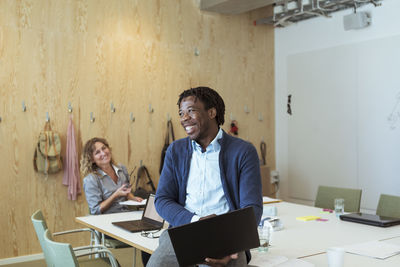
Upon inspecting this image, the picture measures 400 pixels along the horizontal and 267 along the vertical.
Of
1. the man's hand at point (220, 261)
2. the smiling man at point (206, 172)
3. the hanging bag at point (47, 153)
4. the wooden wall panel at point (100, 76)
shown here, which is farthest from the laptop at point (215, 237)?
the wooden wall panel at point (100, 76)

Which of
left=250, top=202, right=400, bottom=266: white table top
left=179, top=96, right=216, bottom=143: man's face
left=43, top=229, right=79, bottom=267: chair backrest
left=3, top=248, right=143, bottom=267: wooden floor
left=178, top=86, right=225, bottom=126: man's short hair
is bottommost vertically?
left=3, top=248, right=143, bottom=267: wooden floor

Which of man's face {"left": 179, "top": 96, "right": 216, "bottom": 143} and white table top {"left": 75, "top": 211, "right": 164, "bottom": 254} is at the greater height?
man's face {"left": 179, "top": 96, "right": 216, "bottom": 143}

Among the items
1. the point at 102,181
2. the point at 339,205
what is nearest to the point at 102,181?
the point at 102,181

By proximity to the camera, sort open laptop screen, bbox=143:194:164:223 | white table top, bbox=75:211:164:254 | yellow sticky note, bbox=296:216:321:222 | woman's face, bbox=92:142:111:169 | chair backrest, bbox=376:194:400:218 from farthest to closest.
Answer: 1. woman's face, bbox=92:142:111:169
2. chair backrest, bbox=376:194:400:218
3. yellow sticky note, bbox=296:216:321:222
4. open laptop screen, bbox=143:194:164:223
5. white table top, bbox=75:211:164:254

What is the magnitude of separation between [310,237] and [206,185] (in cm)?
89

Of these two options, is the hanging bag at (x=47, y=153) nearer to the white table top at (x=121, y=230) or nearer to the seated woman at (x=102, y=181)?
the seated woman at (x=102, y=181)

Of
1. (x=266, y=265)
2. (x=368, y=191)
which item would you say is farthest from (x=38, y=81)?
(x=368, y=191)

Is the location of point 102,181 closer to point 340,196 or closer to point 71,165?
point 71,165

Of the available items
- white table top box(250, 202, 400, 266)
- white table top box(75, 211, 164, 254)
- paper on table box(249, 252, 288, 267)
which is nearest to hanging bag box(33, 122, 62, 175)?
Result: white table top box(75, 211, 164, 254)

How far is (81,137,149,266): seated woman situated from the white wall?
294 cm

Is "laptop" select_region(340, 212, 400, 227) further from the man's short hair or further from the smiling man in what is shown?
the man's short hair

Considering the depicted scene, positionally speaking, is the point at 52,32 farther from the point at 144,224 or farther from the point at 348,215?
the point at 348,215

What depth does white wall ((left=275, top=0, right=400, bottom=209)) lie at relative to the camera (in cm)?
538

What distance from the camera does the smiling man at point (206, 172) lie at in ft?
7.12
